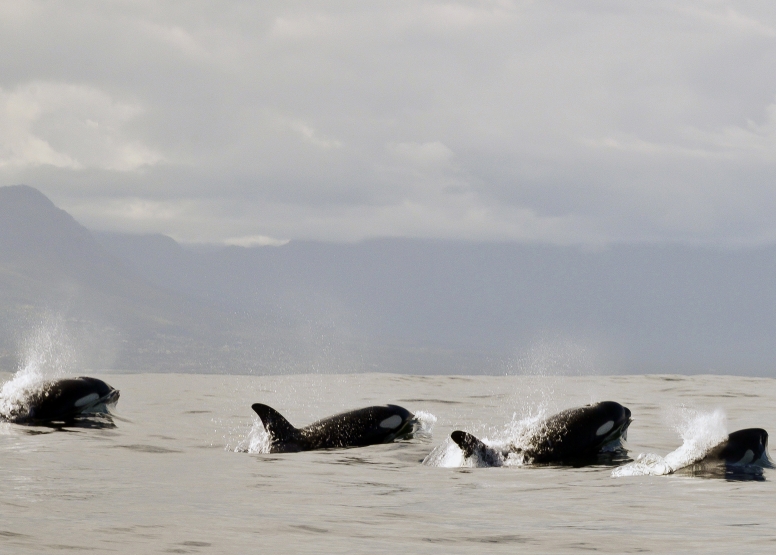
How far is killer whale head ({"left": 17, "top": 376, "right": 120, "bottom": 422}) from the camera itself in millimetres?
20266

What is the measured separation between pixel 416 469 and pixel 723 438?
4.29 metres

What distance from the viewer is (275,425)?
17328mm

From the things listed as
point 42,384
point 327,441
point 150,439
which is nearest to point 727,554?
point 327,441

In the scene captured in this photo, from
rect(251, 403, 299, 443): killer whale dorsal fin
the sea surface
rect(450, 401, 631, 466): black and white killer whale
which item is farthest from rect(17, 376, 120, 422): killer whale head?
rect(450, 401, 631, 466): black and white killer whale

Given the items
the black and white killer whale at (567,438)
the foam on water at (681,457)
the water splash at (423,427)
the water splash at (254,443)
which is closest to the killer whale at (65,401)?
the water splash at (254,443)

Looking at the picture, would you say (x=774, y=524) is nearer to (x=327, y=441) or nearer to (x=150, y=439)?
(x=327, y=441)

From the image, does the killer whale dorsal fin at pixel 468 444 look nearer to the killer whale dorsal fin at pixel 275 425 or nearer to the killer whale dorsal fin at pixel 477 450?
the killer whale dorsal fin at pixel 477 450

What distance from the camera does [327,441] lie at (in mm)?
17312

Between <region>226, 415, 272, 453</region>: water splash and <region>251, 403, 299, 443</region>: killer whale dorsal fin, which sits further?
<region>251, 403, 299, 443</region>: killer whale dorsal fin

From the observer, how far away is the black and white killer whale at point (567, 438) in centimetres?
1490

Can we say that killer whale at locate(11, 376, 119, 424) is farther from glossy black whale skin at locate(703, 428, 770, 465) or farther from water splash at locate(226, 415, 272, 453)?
glossy black whale skin at locate(703, 428, 770, 465)

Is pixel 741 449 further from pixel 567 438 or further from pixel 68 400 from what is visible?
pixel 68 400

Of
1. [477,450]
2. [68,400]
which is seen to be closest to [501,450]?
[477,450]

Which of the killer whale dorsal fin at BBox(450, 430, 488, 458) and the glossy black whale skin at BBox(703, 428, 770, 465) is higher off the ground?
the glossy black whale skin at BBox(703, 428, 770, 465)
